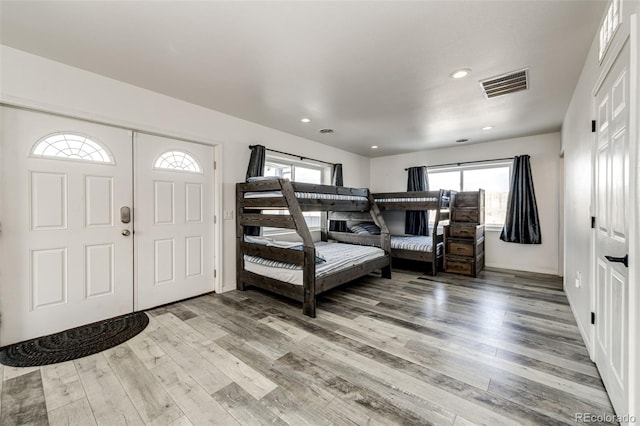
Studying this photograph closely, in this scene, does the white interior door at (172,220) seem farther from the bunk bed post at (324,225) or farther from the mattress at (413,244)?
the mattress at (413,244)

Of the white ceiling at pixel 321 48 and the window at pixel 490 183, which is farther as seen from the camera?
the window at pixel 490 183

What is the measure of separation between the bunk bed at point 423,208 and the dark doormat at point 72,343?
156 inches

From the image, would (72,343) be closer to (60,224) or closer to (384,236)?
(60,224)

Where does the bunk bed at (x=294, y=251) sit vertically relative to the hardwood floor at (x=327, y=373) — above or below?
above

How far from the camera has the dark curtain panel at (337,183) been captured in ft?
17.4

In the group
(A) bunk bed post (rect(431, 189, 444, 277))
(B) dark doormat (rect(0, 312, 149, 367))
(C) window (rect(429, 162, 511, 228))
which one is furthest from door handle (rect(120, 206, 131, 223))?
(C) window (rect(429, 162, 511, 228))

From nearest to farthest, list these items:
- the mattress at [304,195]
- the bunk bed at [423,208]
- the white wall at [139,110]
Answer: the white wall at [139,110] < the mattress at [304,195] < the bunk bed at [423,208]

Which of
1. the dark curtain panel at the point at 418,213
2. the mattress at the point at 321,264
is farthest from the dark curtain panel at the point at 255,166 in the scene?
the dark curtain panel at the point at 418,213

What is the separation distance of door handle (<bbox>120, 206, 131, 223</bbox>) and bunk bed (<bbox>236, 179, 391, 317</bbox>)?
4.09ft

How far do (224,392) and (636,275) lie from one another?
2.26 meters

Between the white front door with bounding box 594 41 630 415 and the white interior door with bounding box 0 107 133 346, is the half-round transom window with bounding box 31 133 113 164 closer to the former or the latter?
the white interior door with bounding box 0 107 133 346

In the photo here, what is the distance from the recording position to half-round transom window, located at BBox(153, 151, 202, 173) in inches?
120

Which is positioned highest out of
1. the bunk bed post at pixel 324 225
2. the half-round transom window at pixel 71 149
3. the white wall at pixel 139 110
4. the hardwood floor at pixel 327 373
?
the white wall at pixel 139 110

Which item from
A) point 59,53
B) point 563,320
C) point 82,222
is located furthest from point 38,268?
point 563,320
